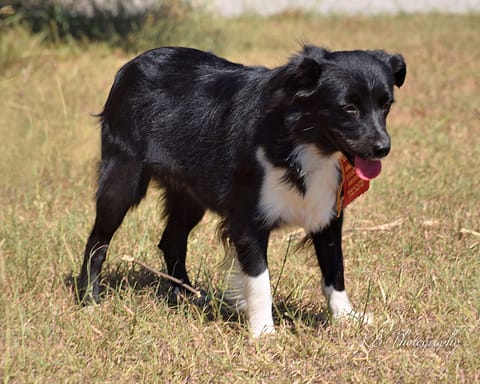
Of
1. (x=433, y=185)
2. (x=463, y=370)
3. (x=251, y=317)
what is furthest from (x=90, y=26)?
(x=463, y=370)

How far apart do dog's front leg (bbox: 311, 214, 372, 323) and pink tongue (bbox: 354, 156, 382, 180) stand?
455 millimetres

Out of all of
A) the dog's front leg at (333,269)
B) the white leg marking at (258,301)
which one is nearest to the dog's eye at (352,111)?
the dog's front leg at (333,269)

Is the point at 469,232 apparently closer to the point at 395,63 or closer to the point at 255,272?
the point at 395,63

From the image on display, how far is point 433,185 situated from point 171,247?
2170 millimetres

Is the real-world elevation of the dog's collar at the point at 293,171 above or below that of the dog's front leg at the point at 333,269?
above

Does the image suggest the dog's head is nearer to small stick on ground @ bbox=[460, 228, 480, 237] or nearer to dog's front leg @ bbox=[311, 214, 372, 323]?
dog's front leg @ bbox=[311, 214, 372, 323]

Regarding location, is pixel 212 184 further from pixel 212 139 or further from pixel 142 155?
pixel 142 155

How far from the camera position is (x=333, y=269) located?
3861mm

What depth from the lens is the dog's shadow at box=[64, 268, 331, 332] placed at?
12.7 ft

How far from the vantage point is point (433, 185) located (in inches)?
230

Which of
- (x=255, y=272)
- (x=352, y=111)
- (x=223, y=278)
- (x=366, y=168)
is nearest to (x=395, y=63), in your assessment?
(x=352, y=111)

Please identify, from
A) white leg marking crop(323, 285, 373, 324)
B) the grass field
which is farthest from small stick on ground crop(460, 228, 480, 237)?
white leg marking crop(323, 285, 373, 324)

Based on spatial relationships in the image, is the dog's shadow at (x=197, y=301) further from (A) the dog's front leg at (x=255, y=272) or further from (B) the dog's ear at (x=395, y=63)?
(B) the dog's ear at (x=395, y=63)

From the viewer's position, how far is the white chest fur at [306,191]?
3.54m
